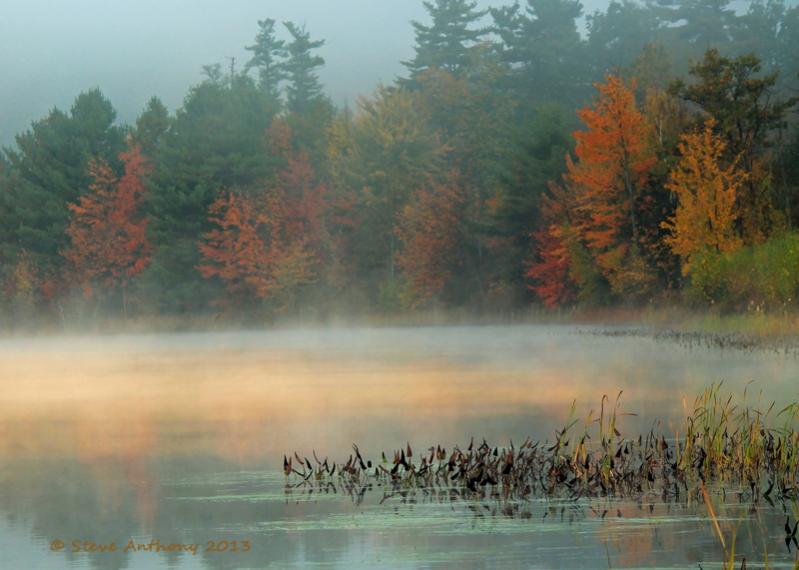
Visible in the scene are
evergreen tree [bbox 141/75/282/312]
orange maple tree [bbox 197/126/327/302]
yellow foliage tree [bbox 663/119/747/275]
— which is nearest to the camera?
yellow foliage tree [bbox 663/119/747/275]

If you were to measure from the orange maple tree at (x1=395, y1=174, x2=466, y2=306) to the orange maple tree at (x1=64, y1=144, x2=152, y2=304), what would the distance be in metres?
18.5

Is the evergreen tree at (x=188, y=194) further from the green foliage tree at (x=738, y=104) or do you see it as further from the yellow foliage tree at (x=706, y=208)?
the yellow foliage tree at (x=706, y=208)

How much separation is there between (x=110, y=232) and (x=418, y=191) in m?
21.7

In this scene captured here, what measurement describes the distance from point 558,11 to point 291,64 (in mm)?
27064

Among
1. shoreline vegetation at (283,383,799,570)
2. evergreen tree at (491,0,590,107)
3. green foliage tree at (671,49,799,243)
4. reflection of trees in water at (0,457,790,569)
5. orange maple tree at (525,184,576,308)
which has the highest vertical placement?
evergreen tree at (491,0,590,107)

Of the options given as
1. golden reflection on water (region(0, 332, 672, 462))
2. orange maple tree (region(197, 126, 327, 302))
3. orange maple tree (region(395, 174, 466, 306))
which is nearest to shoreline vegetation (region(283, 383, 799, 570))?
golden reflection on water (region(0, 332, 672, 462))

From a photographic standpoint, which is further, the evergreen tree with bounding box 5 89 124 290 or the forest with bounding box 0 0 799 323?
the evergreen tree with bounding box 5 89 124 290

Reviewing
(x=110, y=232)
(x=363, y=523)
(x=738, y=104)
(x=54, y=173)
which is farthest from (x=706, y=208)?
(x=54, y=173)

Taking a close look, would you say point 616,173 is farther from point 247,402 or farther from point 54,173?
point 54,173

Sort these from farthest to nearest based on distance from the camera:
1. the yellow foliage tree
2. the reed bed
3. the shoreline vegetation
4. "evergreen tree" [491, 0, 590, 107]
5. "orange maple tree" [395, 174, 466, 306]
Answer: "evergreen tree" [491, 0, 590, 107]
"orange maple tree" [395, 174, 466, 306]
the yellow foliage tree
the reed bed
the shoreline vegetation

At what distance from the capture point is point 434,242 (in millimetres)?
81500

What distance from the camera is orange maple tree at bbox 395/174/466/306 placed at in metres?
81.2

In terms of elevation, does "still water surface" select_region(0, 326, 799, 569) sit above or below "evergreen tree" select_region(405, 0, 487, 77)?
below

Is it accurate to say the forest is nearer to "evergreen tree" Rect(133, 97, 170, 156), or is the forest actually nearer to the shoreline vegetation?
"evergreen tree" Rect(133, 97, 170, 156)
